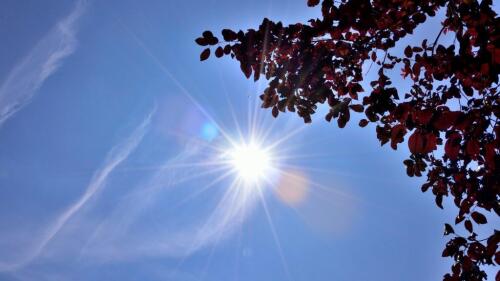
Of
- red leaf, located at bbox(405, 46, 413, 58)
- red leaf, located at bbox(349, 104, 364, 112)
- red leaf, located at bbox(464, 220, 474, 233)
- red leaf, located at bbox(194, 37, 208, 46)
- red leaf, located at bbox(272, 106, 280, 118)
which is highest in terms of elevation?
red leaf, located at bbox(405, 46, 413, 58)

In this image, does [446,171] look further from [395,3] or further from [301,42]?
[301,42]

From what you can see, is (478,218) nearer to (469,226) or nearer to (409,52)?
(469,226)

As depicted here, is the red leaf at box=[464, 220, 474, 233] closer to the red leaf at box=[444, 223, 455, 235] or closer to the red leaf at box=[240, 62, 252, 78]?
the red leaf at box=[444, 223, 455, 235]

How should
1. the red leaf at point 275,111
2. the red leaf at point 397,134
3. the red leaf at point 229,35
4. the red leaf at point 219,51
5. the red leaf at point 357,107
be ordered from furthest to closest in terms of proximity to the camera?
1. the red leaf at point 275,111
2. the red leaf at point 219,51
3. the red leaf at point 229,35
4. the red leaf at point 357,107
5. the red leaf at point 397,134

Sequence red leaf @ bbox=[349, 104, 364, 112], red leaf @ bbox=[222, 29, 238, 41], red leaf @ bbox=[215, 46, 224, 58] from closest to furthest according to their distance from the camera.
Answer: red leaf @ bbox=[349, 104, 364, 112] < red leaf @ bbox=[222, 29, 238, 41] < red leaf @ bbox=[215, 46, 224, 58]

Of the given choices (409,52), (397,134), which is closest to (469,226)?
(397,134)

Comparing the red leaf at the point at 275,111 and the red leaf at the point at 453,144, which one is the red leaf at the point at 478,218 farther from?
the red leaf at the point at 275,111

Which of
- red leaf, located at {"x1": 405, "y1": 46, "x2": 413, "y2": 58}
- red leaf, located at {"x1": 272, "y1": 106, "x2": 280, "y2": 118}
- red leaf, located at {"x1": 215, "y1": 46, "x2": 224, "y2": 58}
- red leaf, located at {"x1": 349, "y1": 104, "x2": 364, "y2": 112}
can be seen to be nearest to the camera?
red leaf, located at {"x1": 349, "y1": 104, "x2": 364, "y2": 112}

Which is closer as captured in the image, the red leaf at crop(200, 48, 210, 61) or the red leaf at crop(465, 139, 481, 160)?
the red leaf at crop(465, 139, 481, 160)

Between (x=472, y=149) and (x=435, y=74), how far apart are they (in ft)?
5.95

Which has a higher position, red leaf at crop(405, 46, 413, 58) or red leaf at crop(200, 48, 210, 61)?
red leaf at crop(405, 46, 413, 58)

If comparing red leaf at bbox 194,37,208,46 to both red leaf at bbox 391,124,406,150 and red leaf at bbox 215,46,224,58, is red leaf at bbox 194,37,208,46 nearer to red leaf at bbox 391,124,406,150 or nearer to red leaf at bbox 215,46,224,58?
red leaf at bbox 215,46,224,58

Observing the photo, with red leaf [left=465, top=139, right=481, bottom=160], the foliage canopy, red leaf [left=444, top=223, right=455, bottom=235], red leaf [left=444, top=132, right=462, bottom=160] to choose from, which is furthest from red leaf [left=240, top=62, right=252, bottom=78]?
red leaf [left=444, top=223, right=455, bottom=235]

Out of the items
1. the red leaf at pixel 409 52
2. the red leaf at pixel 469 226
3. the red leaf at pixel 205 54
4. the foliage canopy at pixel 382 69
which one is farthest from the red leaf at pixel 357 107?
the red leaf at pixel 409 52
